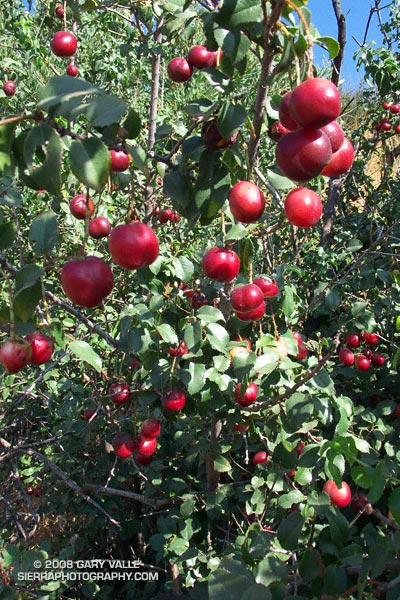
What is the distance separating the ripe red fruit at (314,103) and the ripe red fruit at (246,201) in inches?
6.6

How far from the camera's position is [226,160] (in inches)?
32.6

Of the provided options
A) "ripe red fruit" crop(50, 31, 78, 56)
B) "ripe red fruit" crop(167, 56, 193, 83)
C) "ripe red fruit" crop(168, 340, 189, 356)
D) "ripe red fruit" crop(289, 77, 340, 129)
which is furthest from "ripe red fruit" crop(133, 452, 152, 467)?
"ripe red fruit" crop(50, 31, 78, 56)

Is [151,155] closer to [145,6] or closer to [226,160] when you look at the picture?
[226,160]

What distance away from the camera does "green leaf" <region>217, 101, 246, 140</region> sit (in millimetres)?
737

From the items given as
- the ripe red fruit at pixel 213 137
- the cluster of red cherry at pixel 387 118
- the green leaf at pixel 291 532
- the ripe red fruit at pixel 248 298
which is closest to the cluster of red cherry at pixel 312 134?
the ripe red fruit at pixel 213 137

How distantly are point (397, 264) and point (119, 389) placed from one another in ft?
4.46

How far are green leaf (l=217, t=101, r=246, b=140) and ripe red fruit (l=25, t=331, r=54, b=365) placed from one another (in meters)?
0.44

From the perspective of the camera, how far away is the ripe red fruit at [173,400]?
3.96ft

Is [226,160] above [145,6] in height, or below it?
below

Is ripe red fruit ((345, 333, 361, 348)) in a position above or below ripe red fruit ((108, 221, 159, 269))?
below

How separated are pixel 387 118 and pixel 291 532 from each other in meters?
2.73

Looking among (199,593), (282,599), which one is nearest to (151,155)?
(282,599)

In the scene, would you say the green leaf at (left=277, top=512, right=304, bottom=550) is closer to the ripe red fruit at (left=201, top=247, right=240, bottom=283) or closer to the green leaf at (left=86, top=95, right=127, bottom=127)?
the ripe red fruit at (left=201, top=247, right=240, bottom=283)

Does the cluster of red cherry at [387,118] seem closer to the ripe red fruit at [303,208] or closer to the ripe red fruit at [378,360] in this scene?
the ripe red fruit at [378,360]
